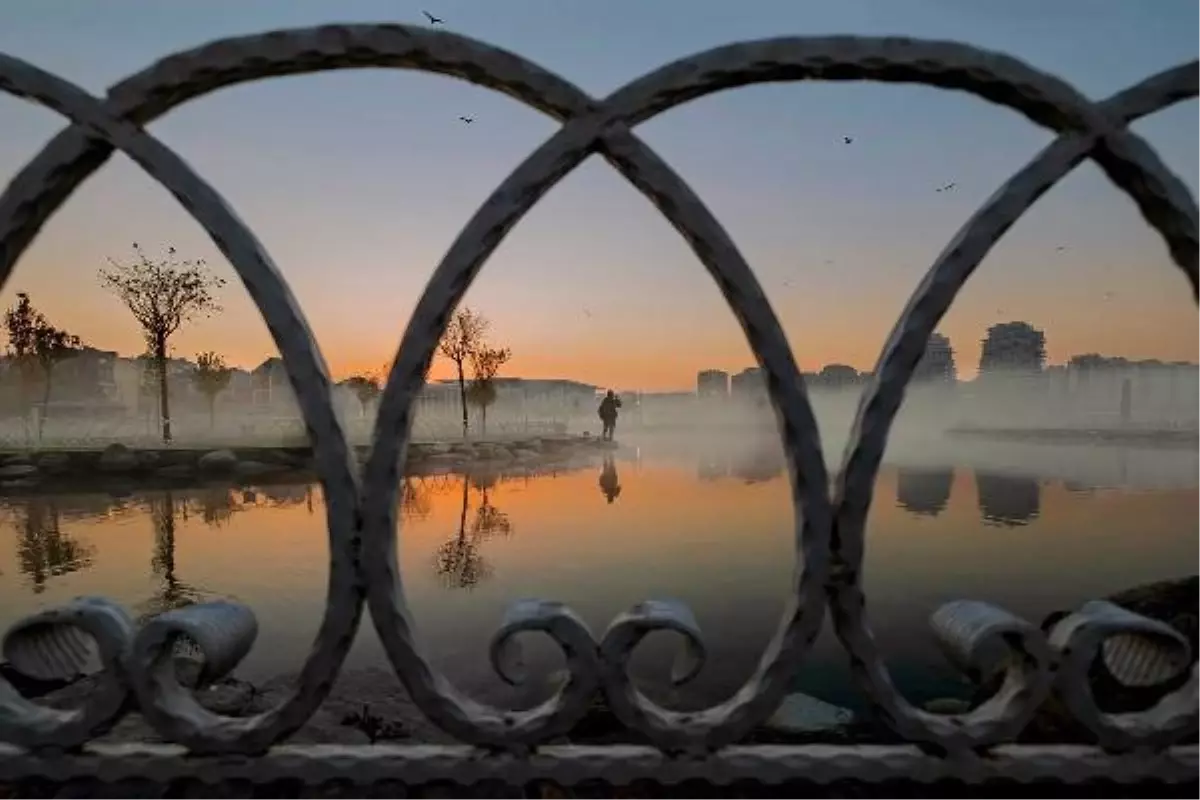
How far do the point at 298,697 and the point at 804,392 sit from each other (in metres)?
1.03

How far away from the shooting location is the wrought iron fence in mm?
1288

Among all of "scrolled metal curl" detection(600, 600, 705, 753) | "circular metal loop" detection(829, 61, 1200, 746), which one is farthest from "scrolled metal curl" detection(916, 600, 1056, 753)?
"scrolled metal curl" detection(600, 600, 705, 753)

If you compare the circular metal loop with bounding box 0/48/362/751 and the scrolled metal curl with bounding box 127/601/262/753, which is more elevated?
the circular metal loop with bounding box 0/48/362/751

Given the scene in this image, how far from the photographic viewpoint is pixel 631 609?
1322mm

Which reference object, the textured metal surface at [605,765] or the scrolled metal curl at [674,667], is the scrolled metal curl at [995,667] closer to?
the textured metal surface at [605,765]

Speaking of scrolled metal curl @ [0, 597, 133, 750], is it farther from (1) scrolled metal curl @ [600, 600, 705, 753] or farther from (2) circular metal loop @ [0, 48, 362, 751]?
(1) scrolled metal curl @ [600, 600, 705, 753]

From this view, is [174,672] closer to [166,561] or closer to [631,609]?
[631,609]

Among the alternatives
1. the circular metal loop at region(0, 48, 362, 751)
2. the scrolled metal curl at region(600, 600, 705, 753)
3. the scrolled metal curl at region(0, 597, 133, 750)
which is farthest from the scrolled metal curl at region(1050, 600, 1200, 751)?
the scrolled metal curl at region(0, 597, 133, 750)

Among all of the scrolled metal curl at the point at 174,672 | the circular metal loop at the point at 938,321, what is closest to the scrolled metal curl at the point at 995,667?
the circular metal loop at the point at 938,321

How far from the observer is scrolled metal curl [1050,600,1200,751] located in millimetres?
1278

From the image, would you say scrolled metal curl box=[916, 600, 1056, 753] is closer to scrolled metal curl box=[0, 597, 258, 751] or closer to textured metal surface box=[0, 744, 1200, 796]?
textured metal surface box=[0, 744, 1200, 796]

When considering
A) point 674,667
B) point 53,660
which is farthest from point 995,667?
point 53,660

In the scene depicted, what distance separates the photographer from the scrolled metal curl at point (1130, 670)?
1.28 m

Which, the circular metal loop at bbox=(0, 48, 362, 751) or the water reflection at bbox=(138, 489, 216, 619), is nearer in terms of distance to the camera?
the circular metal loop at bbox=(0, 48, 362, 751)
